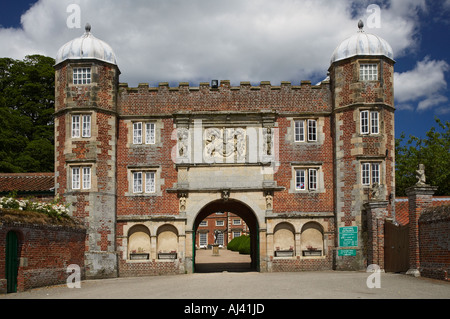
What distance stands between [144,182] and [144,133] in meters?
2.44

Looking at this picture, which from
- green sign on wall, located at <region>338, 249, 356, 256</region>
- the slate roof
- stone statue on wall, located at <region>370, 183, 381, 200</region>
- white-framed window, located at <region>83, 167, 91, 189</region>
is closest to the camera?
stone statue on wall, located at <region>370, 183, 381, 200</region>

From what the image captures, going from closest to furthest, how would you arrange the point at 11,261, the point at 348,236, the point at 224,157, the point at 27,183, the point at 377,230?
1. the point at 11,261
2. the point at 377,230
3. the point at 348,236
4. the point at 224,157
5. the point at 27,183

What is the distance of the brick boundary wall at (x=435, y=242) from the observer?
728 inches

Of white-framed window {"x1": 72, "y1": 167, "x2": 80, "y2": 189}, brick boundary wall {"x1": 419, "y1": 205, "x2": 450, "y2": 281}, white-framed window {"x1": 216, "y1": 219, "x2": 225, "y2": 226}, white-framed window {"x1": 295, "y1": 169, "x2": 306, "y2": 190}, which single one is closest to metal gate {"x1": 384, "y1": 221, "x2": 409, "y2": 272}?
brick boundary wall {"x1": 419, "y1": 205, "x2": 450, "y2": 281}

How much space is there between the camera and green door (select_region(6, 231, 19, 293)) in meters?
18.2

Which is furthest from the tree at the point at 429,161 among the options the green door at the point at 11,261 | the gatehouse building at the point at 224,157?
the green door at the point at 11,261

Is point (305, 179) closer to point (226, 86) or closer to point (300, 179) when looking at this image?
point (300, 179)

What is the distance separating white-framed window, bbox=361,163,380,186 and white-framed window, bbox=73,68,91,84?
541 inches

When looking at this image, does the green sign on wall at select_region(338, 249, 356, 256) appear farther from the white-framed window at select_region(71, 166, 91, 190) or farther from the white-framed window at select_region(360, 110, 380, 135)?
the white-framed window at select_region(71, 166, 91, 190)

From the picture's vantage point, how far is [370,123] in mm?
26781

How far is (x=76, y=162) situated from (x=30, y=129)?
15.5 metres

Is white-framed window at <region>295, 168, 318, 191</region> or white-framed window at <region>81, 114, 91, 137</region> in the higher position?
white-framed window at <region>81, 114, 91, 137</region>

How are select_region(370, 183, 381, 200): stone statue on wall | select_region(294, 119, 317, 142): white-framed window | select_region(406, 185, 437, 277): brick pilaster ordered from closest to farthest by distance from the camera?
select_region(406, 185, 437, 277): brick pilaster, select_region(370, 183, 381, 200): stone statue on wall, select_region(294, 119, 317, 142): white-framed window

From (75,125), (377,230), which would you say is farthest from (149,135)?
(377,230)
